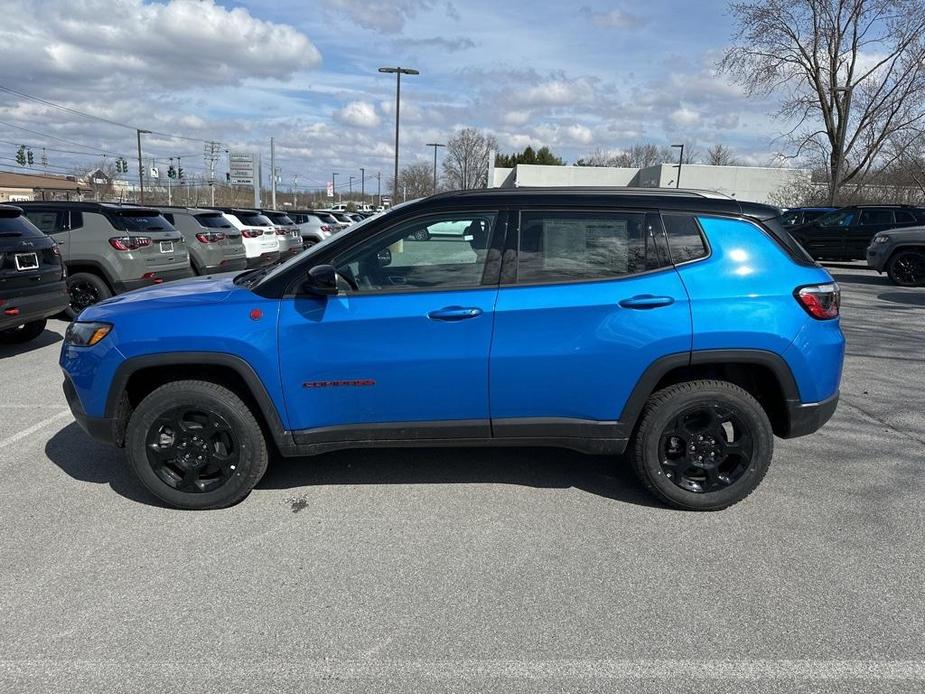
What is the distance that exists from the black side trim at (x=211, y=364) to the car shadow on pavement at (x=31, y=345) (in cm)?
505

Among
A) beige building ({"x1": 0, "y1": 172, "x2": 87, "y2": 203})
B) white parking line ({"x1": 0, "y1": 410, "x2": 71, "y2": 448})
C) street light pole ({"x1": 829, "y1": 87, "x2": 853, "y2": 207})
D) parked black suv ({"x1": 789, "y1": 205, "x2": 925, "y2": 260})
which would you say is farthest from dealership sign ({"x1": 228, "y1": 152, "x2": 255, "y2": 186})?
white parking line ({"x1": 0, "y1": 410, "x2": 71, "y2": 448})

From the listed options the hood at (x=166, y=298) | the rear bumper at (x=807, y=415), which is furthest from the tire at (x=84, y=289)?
the rear bumper at (x=807, y=415)

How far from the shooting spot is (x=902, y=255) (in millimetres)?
14008

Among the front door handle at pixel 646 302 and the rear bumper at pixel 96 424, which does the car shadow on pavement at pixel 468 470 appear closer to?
the rear bumper at pixel 96 424

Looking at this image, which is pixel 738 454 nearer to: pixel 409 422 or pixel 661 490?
pixel 661 490

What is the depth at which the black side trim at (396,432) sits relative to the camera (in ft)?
11.7

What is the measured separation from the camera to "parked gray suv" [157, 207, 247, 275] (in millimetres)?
12250

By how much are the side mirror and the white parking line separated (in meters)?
2.93

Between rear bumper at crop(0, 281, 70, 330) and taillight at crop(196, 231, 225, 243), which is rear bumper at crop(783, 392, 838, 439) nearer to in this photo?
rear bumper at crop(0, 281, 70, 330)

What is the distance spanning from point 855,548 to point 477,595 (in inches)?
77.5

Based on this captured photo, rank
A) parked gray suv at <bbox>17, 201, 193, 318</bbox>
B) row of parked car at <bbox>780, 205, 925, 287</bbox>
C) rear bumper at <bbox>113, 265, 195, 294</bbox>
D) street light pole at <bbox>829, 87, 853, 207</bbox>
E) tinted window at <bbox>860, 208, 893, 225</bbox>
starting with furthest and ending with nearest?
street light pole at <bbox>829, 87, 853, 207</bbox> → tinted window at <bbox>860, 208, 893, 225</bbox> → row of parked car at <bbox>780, 205, 925, 287</bbox> → rear bumper at <bbox>113, 265, 195, 294</bbox> → parked gray suv at <bbox>17, 201, 193, 318</bbox>

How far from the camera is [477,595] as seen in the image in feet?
9.53

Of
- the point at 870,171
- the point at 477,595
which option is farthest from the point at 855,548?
the point at 870,171

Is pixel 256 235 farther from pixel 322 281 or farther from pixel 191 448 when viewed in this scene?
pixel 322 281
